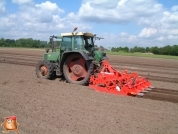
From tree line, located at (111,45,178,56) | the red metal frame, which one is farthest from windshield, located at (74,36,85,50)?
tree line, located at (111,45,178,56)

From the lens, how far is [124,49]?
196ft

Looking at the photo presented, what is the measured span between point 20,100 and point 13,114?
1.17 m

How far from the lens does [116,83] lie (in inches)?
313

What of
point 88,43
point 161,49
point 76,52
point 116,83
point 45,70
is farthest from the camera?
point 161,49

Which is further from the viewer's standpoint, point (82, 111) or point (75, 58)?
point (75, 58)

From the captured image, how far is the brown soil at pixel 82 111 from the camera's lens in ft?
15.3

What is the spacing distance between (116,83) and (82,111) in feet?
8.51

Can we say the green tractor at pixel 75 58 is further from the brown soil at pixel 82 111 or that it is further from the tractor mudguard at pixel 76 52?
the brown soil at pixel 82 111

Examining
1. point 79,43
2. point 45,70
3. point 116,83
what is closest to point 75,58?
point 79,43

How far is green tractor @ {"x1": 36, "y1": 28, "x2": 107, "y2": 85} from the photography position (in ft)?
28.9

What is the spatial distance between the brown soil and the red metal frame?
431mm

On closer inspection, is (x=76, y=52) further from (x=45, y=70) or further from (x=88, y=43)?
(x=45, y=70)

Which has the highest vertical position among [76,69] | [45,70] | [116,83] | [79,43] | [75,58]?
[79,43]

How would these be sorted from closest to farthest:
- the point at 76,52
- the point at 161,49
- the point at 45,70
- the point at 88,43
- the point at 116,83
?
the point at 116,83 < the point at 76,52 < the point at 88,43 < the point at 45,70 < the point at 161,49
